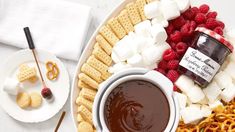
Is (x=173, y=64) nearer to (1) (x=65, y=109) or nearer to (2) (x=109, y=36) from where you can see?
(2) (x=109, y=36)

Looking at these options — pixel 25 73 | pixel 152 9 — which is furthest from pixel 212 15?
pixel 25 73

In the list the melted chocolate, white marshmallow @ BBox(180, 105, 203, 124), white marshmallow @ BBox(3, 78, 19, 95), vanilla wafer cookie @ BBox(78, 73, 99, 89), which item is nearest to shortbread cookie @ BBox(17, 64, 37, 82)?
white marshmallow @ BBox(3, 78, 19, 95)

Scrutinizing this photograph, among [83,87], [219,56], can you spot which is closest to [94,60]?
[83,87]

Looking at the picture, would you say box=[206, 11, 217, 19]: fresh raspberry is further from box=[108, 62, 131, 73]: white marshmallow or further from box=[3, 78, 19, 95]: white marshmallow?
box=[3, 78, 19, 95]: white marshmallow

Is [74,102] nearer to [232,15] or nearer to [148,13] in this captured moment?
[148,13]

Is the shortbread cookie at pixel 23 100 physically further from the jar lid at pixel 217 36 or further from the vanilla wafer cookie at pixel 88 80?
the jar lid at pixel 217 36

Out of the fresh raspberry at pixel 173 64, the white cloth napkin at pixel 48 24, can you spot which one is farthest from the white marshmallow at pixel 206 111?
the white cloth napkin at pixel 48 24
